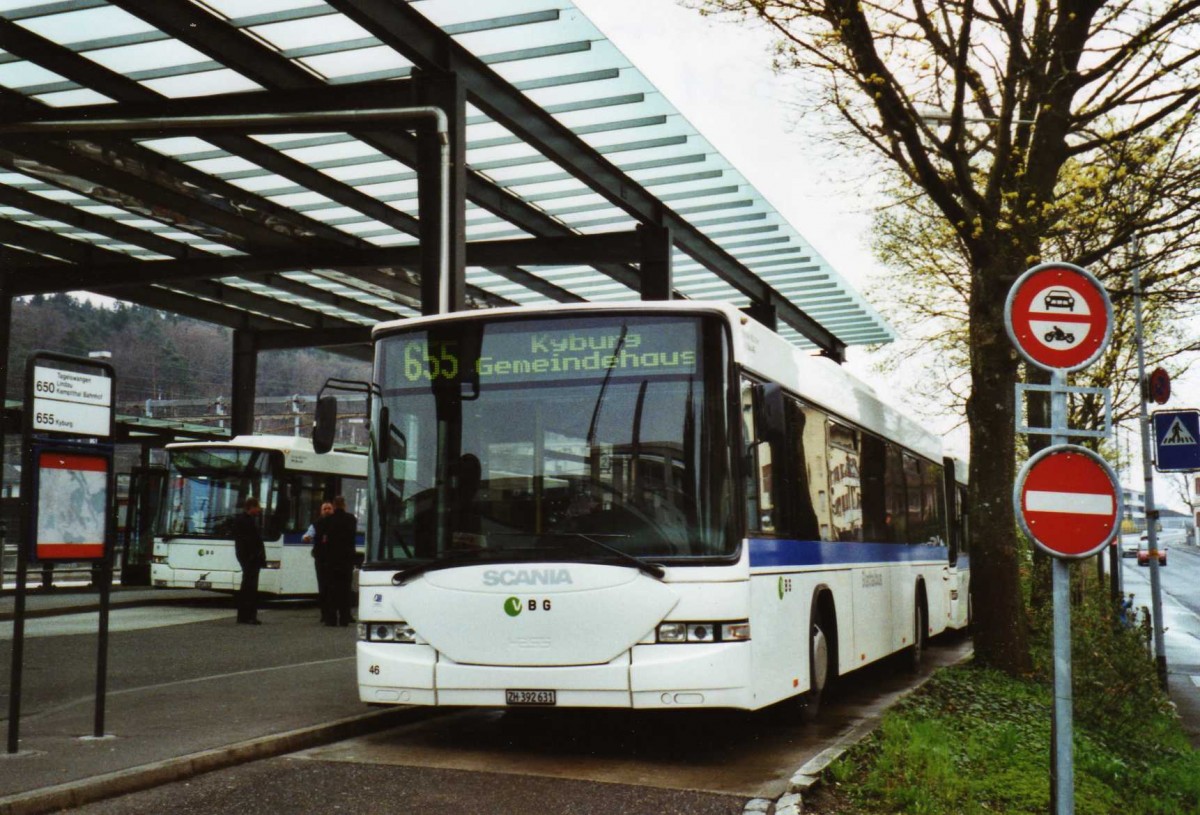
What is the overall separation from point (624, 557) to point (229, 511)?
18106 mm

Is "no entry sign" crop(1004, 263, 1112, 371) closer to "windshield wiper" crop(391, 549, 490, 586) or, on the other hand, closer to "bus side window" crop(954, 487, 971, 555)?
"windshield wiper" crop(391, 549, 490, 586)

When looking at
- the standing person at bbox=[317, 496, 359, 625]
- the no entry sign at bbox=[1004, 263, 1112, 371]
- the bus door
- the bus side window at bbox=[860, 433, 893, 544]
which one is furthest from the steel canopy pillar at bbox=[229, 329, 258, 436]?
the no entry sign at bbox=[1004, 263, 1112, 371]

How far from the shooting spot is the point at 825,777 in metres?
7.89

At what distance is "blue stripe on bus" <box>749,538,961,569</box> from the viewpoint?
891cm

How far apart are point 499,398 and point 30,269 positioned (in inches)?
808

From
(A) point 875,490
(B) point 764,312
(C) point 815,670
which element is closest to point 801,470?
(C) point 815,670

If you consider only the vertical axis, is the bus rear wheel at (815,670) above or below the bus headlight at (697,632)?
below

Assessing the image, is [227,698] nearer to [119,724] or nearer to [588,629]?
[119,724]

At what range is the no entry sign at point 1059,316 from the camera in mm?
6559

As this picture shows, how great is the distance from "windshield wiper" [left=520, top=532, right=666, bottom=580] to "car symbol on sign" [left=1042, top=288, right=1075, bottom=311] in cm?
283

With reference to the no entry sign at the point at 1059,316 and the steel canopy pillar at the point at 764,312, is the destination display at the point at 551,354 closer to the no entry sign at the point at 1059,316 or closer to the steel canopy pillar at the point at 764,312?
the no entry sign at the point at 1059,316

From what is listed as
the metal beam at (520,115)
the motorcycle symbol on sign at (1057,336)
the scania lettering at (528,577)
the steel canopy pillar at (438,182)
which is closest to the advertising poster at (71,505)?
the scania lettering at (528,577)

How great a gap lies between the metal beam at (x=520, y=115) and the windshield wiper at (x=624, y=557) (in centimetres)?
753

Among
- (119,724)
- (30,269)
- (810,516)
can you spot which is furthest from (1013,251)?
(30,269)
